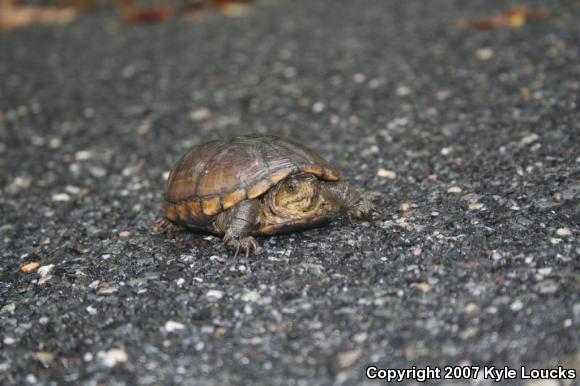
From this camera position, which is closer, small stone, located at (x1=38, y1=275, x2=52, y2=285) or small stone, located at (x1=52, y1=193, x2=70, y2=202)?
small stone, located at (x1=38, y1=275, x2=52, y2=285)

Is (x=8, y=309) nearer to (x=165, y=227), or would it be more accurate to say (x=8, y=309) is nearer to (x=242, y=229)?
(x=165, y=227)

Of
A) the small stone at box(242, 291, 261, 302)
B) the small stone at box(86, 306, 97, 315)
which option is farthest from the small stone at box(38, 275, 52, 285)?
the small stone at box(242, 291, 261, 302)

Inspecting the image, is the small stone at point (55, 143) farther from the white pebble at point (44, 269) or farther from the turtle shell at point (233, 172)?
the turtle shell at point (233, 172)

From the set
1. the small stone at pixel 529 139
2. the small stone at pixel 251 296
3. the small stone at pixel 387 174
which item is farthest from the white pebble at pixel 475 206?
the small stone at pixel 251 296

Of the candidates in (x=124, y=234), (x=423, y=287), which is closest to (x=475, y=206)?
(x=423, y=287)

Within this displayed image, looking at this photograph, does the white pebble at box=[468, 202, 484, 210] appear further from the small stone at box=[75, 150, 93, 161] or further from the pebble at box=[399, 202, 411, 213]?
the small stone at box=[75, 150, 93, 161]
